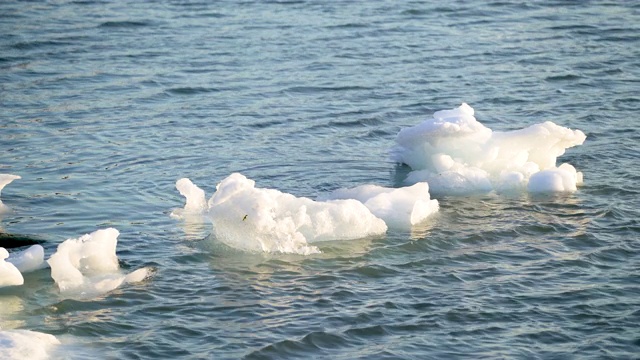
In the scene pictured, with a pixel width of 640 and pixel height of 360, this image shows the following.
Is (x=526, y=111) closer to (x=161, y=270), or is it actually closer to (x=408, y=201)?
(x=408, y=201)

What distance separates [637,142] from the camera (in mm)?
12102

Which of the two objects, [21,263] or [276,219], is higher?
[276,219]

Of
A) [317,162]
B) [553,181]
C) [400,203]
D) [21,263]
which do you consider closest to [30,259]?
[21,263]

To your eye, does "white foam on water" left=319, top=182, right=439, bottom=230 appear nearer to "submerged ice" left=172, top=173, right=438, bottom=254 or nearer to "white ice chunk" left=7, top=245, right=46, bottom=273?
"submerged ice" left=172, top=173, right=438, bottom=254

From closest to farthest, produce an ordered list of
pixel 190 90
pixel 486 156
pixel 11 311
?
pixel 11 311
pixel 486 156
pixel 190 90

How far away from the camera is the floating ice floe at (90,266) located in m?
8.09

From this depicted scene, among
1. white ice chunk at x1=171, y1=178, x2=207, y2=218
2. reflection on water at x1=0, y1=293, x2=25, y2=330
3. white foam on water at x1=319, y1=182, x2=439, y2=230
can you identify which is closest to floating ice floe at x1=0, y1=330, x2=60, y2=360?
reflection on water at x1=0, y1=293, x2=25, y2=330

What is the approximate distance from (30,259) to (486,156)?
4827 millimetres

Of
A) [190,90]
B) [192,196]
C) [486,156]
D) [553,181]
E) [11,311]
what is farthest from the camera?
[190,90]

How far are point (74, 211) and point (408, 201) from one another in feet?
10.7

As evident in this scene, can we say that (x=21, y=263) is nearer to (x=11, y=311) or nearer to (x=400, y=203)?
(x=11, y=311)

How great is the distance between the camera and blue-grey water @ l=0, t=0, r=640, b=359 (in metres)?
7.48

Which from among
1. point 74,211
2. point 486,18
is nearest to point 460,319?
point 74,211

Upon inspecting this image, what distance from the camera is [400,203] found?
9.69 m
